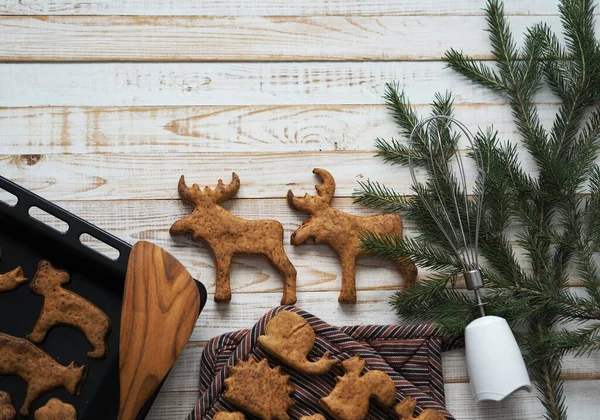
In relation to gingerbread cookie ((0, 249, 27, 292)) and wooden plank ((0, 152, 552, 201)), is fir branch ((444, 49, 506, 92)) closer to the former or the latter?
wooden plank ((0, 152, 552, 201))

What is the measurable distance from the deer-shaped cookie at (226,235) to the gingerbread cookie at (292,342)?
8 centimetres

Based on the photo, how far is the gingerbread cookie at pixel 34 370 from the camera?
3.46 ft

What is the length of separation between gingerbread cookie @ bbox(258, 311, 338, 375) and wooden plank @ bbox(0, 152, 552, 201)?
0.25 meters

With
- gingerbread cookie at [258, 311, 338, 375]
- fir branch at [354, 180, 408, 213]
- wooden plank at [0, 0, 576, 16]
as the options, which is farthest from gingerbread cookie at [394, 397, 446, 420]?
wooden plank at [0, 0, 576, 16]

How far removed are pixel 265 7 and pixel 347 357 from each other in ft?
2.33

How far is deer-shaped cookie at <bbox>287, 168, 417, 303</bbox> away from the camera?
46.9 inches

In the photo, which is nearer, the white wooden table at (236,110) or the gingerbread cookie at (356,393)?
the gingerbread cookie at (356,393)

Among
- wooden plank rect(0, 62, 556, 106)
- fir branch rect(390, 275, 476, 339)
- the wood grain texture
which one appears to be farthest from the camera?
wooden plank rect(0, 62, 556, 106)

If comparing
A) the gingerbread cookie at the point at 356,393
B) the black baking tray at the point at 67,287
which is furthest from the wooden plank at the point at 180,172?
the gingerbread cookie at the point at 356,393

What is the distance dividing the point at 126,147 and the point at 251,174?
249 millimetres

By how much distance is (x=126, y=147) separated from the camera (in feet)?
4.04

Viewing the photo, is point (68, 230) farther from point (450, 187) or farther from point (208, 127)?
point (450, 187)

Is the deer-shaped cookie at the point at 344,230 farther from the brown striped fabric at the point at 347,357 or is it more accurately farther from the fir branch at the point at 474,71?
the fir branch at the point at 474,71

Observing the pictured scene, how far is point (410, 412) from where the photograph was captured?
3.56 feet
